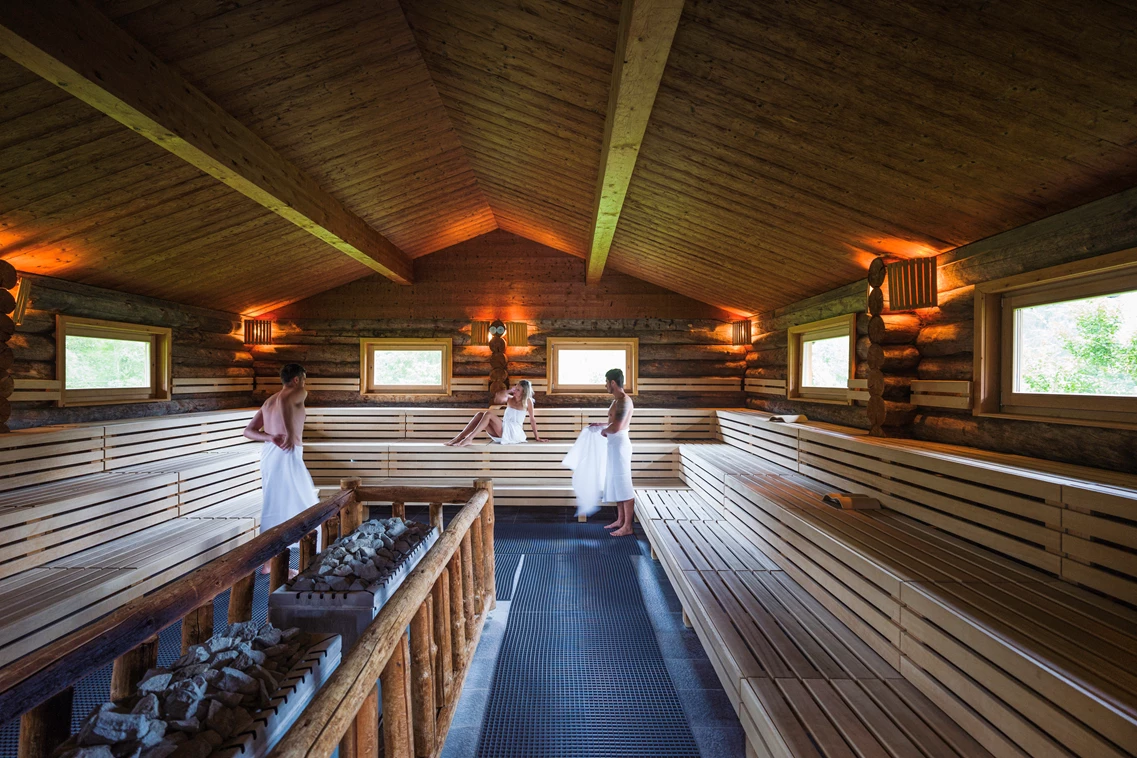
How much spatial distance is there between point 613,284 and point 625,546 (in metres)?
4.62

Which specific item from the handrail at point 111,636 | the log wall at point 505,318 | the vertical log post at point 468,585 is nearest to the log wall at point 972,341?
the log wall at point 505,318

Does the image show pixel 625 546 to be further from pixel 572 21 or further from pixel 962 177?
pixel 572 21

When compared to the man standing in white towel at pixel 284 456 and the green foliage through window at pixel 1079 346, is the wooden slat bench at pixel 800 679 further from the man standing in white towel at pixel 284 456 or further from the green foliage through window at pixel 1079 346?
the man standing in white towel at pixel 284 456

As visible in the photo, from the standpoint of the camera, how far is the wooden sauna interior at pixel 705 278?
6.67 feet

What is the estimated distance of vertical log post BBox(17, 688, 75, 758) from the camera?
156 cm

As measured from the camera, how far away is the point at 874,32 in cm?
245

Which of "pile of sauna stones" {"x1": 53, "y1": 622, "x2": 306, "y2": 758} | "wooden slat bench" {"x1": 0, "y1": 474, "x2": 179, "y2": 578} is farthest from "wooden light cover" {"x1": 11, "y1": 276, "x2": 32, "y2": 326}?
Result: "pile of sauna stones" {"x1": 53, "y1": 622, "x2": 306, "y2": 758}

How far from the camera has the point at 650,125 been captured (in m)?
3.77

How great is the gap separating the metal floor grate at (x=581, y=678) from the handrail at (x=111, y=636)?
1.56 m

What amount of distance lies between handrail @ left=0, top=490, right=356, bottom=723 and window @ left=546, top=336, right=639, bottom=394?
6.44 metres

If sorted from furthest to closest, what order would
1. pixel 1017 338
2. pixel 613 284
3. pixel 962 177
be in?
pixel 613 284 < pixel 1017 338 < pixel 962 177

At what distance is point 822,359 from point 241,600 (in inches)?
246

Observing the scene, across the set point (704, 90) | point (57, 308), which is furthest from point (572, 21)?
point (57, 308)

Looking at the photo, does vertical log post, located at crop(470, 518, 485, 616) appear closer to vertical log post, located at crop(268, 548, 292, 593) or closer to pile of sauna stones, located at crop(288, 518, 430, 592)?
pile of sauna stones, located at crop(288, 518, 430, 592)
